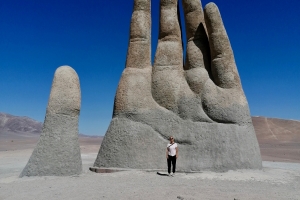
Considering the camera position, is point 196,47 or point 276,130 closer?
point 196,47

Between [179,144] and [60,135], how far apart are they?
3.95 metres

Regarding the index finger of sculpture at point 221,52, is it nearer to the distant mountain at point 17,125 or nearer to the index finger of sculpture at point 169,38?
the index finger of sculpture at point 169,38

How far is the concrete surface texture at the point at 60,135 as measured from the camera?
9336 mm

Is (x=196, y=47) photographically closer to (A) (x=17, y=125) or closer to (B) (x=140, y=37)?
(B) (x=140, y=37)

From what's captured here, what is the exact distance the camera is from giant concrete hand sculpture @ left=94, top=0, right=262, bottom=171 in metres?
10.4

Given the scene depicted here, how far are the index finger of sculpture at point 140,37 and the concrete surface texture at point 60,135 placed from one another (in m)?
2.65

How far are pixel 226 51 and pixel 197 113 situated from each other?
97.2 inches

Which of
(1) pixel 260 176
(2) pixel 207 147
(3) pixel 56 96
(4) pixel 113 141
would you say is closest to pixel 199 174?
(2) pixel 207 147

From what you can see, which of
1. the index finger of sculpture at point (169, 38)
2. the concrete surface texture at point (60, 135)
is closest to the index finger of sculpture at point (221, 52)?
the index finger of sculpture at point (169, 38)

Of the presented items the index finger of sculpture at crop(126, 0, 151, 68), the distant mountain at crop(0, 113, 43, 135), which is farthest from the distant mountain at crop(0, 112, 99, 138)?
the index finger of sculpture at crop(126, 0, 151, 68)

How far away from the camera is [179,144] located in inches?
419

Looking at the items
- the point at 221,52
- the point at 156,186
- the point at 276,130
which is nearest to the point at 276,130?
the point at 276,130

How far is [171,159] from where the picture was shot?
9391 millimetres

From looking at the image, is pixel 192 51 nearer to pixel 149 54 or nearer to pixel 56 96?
pixel 149 54
